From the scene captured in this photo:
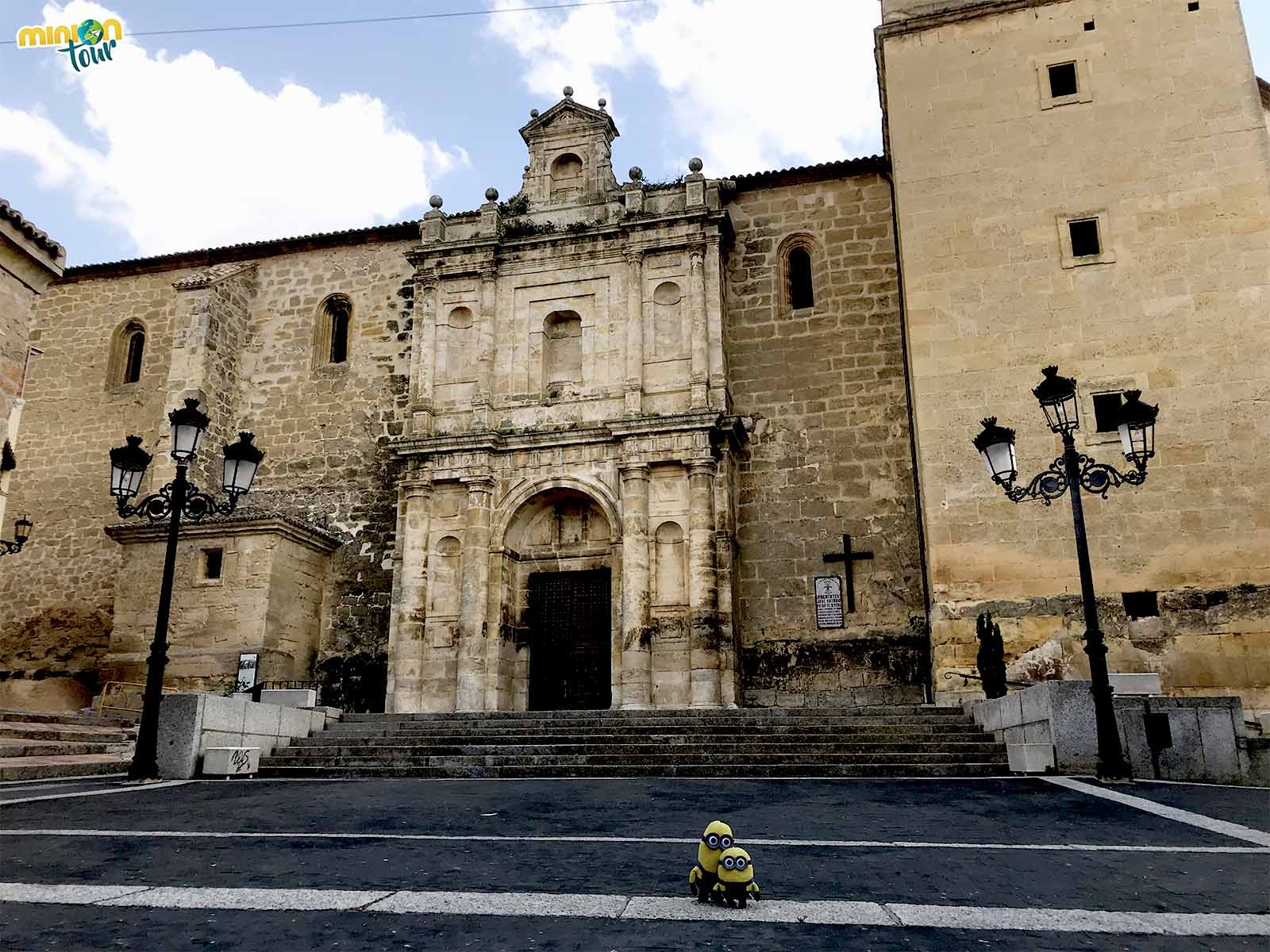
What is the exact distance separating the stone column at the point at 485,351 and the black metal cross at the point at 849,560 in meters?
6.74

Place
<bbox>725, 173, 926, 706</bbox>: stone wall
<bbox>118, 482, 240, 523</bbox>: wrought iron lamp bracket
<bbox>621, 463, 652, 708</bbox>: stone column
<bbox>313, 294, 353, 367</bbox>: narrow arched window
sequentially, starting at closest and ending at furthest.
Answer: <bbox>118, 482, 240, 523</bbox>: wrought iron lamp bracket
<bbox>621, 463, 652, 708</bbox>: stone column
<bbox>725, 173, 926, 706</bbox>: stone wall
<bbox>313, 294, 353, 367</bbox>: narrow arched window

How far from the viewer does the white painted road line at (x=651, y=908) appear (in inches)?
127

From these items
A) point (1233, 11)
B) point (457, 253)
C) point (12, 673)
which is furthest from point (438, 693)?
point (1233, 11)

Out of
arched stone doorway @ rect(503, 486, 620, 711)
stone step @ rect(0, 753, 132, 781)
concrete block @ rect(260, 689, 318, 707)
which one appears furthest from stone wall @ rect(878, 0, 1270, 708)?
stone step @ rect(0, 753, 132, 781)

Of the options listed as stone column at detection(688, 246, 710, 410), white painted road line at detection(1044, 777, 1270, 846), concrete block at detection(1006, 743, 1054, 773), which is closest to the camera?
white painted road line at detection(1044, 777, 1270, 846)

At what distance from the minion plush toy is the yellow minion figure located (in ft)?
0.09

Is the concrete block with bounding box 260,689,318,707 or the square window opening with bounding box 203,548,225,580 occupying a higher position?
the square window opening with bounding box 203,548,225,580

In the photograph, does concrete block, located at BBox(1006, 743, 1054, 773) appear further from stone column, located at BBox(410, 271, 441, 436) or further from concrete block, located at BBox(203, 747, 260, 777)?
stone column, located at BBox(410, 271, 441, 436)

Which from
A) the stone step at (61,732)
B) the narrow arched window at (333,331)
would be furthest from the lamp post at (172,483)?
the narrow arched window at (333,331)

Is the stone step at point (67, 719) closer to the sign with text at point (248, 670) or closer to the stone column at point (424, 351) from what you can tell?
the sign with text at point (248, 670)

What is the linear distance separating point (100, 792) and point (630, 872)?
6.06 metres

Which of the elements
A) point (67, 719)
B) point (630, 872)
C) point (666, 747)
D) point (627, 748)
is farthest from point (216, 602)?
point (630, 872)

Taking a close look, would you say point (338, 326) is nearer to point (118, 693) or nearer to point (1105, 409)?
point (118, 693)

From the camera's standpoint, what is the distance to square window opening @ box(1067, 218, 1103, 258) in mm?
14820
